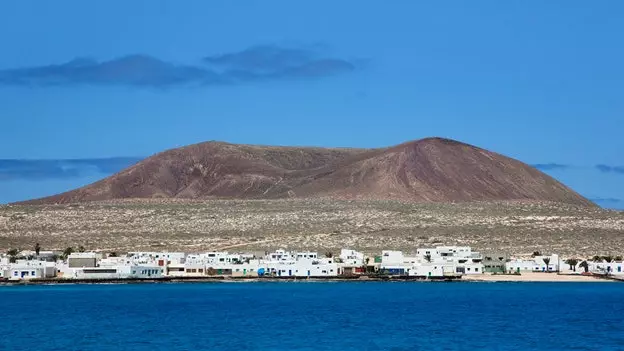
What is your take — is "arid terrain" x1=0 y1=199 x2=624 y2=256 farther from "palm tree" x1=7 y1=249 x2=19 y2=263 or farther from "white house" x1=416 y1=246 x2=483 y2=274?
"white house" x1=416 y1=246 x2=483 y2=274

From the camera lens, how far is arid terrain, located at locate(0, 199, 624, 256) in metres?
172

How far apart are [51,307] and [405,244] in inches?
2796

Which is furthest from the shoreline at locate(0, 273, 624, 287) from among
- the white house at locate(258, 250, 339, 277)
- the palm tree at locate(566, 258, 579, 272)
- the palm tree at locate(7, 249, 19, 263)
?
the palm tree at locate(7, 249, 19, 263)

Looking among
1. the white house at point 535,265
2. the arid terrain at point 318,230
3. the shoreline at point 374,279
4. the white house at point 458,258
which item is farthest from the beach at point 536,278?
the arid terrain at point 318,230

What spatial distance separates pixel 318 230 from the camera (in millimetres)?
181375

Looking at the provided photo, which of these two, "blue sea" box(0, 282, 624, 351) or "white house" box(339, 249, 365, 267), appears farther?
"white house" box(339, 249, 365, 267)

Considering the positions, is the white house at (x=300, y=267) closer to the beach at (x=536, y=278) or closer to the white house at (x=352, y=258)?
the white house at (x=352, y=258)

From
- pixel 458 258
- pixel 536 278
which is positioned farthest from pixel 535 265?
pixel 458 258

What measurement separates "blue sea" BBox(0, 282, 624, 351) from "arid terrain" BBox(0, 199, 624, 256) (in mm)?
34213

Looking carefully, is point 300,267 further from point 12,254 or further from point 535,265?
point 12,254

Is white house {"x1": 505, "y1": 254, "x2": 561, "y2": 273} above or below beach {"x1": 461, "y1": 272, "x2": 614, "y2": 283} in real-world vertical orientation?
above

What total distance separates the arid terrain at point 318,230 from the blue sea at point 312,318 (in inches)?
1347

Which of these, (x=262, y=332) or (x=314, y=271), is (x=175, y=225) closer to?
(x=314, y=271)

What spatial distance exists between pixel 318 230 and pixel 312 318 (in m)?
85.8
